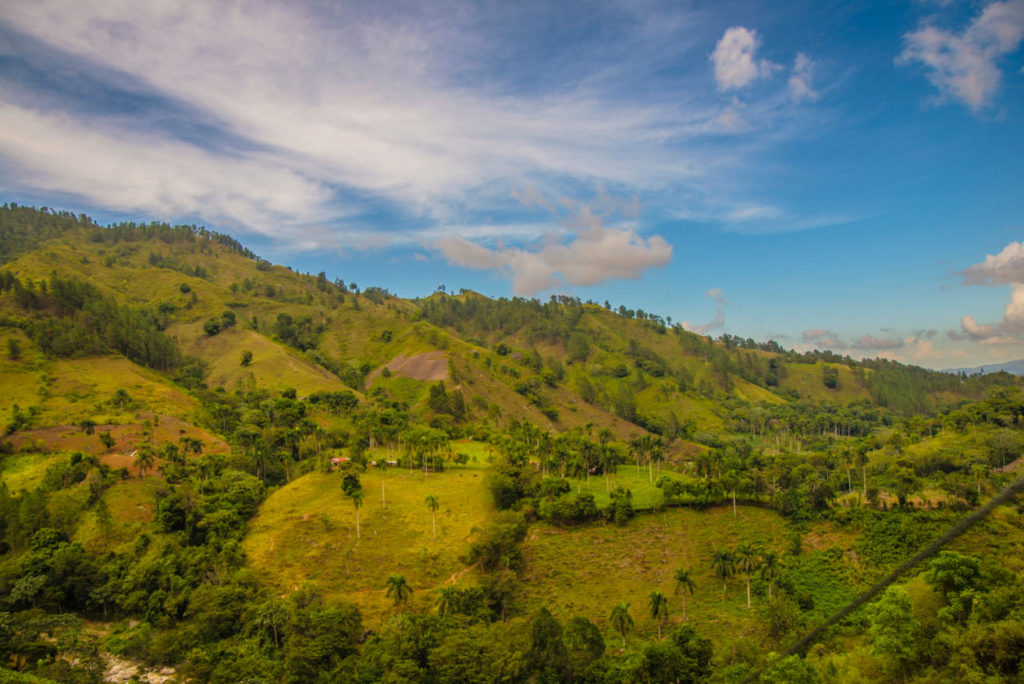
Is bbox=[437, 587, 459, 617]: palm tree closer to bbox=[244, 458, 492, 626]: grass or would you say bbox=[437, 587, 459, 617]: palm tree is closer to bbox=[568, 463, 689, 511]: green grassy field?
bbox=[244, 458, 492, 626]: grass

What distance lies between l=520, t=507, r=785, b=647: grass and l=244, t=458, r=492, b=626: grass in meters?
11.2

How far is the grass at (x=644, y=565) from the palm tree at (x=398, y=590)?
49.2ft

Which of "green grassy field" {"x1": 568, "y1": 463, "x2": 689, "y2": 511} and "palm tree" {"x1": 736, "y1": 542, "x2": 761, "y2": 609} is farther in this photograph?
"green grassy field" {"x1": 568, "y1": 463, "x2": 689, "y2": 511}

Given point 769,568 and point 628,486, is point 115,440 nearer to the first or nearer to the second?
point 628,486

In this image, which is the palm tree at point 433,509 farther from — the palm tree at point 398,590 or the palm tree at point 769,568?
the palm tree at point 769,568

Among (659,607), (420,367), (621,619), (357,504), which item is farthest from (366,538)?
(420,367)

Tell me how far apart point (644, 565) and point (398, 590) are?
114ft

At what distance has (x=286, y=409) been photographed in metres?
115

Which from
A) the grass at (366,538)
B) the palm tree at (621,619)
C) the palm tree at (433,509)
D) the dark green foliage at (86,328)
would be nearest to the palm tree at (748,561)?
the palm tree at (621,619)

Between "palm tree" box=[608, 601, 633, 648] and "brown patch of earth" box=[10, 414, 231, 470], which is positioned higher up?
"brown patch of earth" box=[10, 414, 231, 470]

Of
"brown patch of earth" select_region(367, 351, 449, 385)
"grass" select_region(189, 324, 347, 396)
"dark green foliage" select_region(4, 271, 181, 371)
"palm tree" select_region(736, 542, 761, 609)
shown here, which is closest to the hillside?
"palm tree" select_region(736, 542, 761, 609)

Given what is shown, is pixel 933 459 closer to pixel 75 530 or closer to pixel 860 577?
pixel 860 577

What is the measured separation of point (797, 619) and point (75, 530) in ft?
298

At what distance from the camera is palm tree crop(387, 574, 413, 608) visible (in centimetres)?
5900
